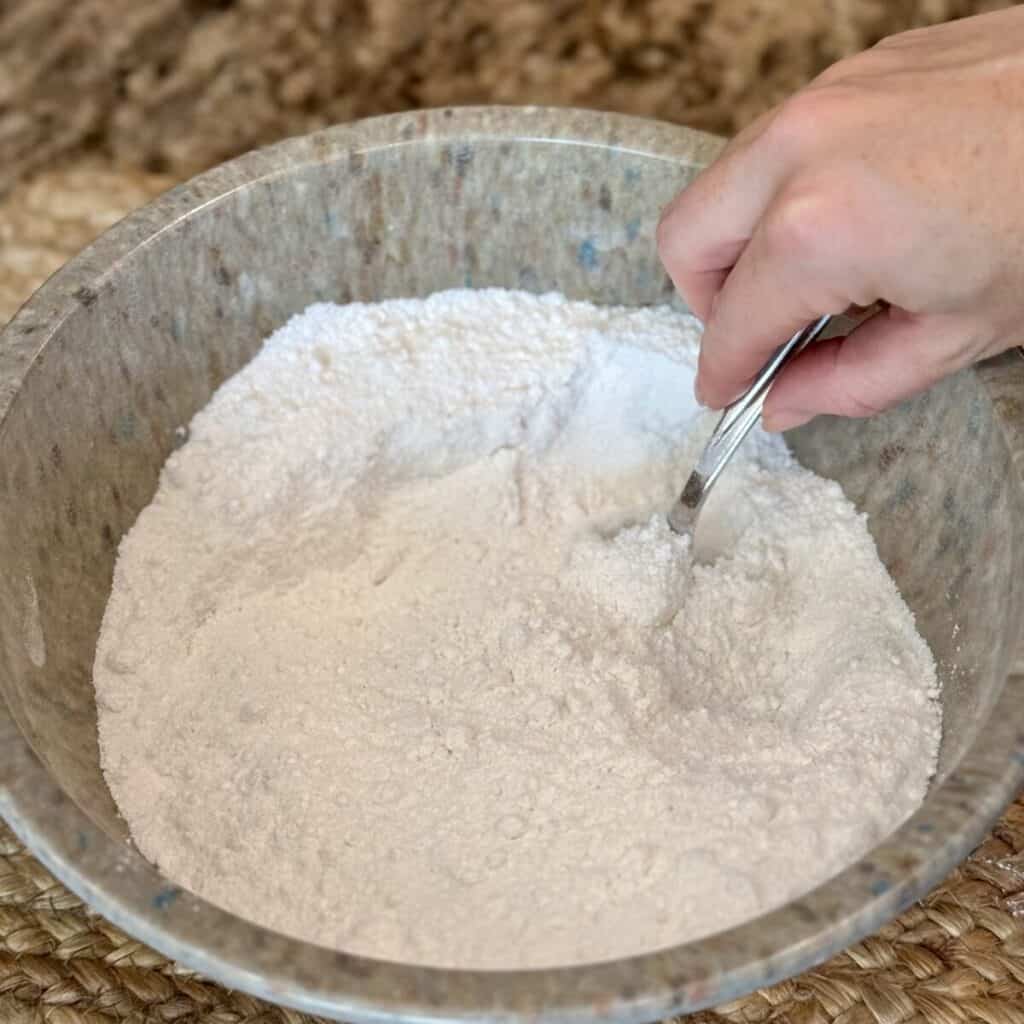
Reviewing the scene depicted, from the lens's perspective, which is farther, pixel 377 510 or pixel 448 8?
pixel 448 8

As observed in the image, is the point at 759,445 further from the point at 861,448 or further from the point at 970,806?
the point at 970,806

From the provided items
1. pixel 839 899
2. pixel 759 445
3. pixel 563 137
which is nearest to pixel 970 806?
pixel 839 899

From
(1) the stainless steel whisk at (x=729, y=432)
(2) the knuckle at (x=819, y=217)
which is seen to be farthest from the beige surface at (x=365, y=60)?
(2) the knuckle at (x=819, y=217)

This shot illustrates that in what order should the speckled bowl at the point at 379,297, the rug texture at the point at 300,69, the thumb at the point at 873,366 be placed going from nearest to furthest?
the speckled bowl at the point at 379,297 < the thumb at the point at 873,366 < the rug texture at the point at 300,69

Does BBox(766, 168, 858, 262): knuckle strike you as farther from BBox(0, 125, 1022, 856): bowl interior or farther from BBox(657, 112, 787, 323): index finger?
BBox(0, 125, 1022, 856): bowl interior

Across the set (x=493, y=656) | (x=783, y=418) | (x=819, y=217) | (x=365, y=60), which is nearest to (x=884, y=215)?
(x=819, y=217)

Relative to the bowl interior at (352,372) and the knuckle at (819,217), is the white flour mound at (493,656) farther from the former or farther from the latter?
the knuckle at (819,217)

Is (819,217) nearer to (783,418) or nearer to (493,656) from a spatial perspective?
(783,418)
